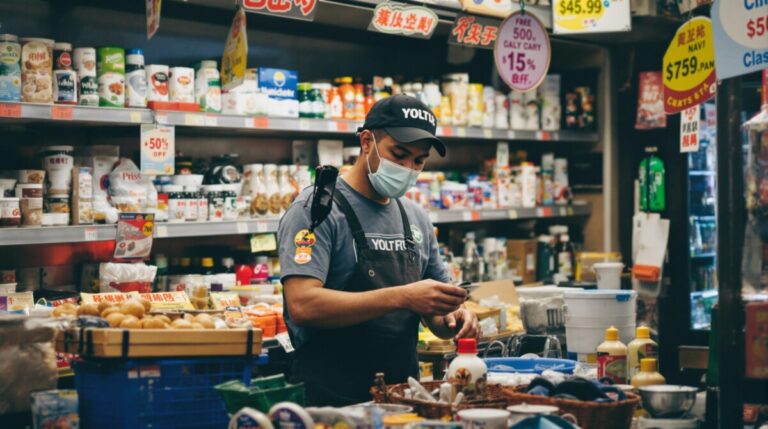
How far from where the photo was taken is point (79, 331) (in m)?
2.92

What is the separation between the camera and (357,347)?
137 inches

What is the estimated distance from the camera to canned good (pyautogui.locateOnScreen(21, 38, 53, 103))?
450 centimetres

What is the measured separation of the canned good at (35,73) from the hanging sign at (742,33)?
110 inches

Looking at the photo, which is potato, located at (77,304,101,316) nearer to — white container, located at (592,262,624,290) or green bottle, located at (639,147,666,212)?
white container, located at (592,262,624,290)

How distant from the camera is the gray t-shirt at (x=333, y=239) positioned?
11.0 feet

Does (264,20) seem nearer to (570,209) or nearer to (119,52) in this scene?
(119,52)

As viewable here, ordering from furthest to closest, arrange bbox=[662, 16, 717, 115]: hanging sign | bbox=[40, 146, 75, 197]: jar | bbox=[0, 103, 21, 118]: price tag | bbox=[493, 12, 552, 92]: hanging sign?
bbox=[493, 12, 552, 92]: hanging sign, bbox=[662, 16, 717, 115]: hanging sign, bbox=[40, 146, 75, 197]: jar, bbox=[0, 103, 21, 118]: price tag

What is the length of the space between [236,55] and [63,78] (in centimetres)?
77

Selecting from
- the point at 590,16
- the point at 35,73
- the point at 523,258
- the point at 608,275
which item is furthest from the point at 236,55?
the point at 523,258

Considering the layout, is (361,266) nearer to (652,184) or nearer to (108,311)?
(108,311)

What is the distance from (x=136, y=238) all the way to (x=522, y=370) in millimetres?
2108

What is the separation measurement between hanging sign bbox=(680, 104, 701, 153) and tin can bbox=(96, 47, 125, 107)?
141 inches

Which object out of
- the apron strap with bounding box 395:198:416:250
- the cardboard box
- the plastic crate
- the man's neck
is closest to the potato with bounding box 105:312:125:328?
the plastic crate

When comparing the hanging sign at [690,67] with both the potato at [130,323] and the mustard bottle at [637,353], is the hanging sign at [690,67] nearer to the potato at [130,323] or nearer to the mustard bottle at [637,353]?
the mustard bottle at [637,353]
